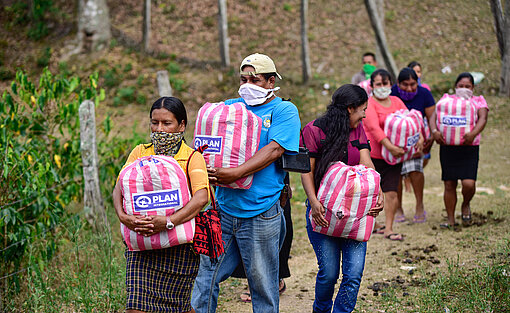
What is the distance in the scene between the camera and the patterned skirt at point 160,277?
3232 millimetres

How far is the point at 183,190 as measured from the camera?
3133mm

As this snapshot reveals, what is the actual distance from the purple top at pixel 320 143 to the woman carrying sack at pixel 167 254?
111cm

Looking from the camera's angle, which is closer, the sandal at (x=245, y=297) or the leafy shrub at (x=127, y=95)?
the sandal at (x=245, y=297)

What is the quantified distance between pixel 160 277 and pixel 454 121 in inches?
183

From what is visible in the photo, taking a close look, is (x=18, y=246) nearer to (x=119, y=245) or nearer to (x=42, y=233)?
(x=42, y=233)

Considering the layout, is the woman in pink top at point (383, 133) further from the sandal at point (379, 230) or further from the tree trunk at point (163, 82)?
the tree trunk at point (163, 82)

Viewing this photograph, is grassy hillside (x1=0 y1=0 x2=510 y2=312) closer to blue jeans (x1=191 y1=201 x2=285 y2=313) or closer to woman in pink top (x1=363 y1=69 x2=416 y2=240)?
woman in pink top (x1=363 y1=69 x2=416 y2=240)

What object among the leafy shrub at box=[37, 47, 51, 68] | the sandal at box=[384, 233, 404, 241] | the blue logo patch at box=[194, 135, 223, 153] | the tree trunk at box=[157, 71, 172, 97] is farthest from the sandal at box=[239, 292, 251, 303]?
the leafy shrub at box=[37, 47, 51, 68]

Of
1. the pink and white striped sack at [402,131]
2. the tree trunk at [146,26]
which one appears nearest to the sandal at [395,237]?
the pink and white striped sack at [402,131]

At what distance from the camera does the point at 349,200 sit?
3867 millimetres

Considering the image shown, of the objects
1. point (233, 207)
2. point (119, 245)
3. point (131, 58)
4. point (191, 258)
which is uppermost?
point (131, 58)

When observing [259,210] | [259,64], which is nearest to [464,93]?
[259,64]

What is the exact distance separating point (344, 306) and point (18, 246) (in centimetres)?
314

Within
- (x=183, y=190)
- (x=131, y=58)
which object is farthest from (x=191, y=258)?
(x=131, y=58)
